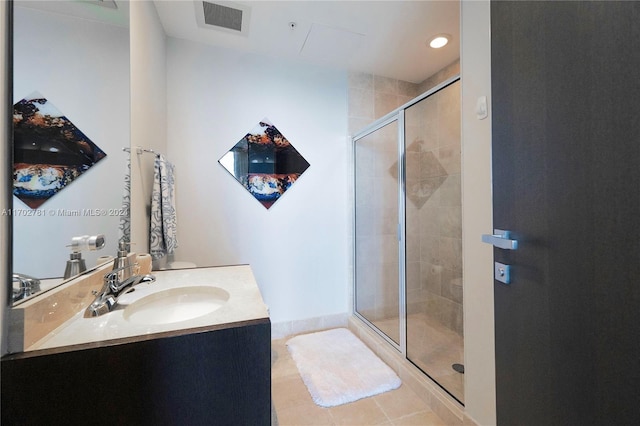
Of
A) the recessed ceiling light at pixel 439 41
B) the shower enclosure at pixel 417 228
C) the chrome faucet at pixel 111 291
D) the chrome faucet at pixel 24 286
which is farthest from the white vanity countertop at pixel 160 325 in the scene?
the recessed ceiling light at pixel 439 41

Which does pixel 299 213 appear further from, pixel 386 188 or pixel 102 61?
pixel 102 61

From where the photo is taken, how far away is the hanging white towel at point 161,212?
1584mm

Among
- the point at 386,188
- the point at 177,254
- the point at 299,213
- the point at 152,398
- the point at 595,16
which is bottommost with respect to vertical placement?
the point at 152,398

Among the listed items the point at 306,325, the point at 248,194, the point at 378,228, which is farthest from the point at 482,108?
the point at 306,325

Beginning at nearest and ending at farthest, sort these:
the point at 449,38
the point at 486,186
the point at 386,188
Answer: the point at 486,186
the point at 449,38
the point at 386,188

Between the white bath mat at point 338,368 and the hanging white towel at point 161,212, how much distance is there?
130 centimetres

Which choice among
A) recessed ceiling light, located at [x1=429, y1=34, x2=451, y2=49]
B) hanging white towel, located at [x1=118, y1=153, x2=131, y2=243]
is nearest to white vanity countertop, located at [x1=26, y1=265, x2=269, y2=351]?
hanging white towel, located at [x1=118, y1=153, x2=131, y2=243]

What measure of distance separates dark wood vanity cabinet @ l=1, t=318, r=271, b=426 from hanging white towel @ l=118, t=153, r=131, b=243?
2.18 feet

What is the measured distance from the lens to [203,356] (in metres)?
0.73

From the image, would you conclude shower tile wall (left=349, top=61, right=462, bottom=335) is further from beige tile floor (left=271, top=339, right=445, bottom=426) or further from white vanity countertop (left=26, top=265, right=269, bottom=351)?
white vanity countertop (left=26, top=265, right=269, bottom=351)

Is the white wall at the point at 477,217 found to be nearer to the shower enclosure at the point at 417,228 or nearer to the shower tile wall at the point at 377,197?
the shower enclosure at the point at 417,228

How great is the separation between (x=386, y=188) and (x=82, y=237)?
209 cm

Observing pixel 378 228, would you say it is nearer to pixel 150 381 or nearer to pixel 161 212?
pixel 161 212

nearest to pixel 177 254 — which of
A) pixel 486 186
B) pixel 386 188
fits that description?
pixel 386 188
